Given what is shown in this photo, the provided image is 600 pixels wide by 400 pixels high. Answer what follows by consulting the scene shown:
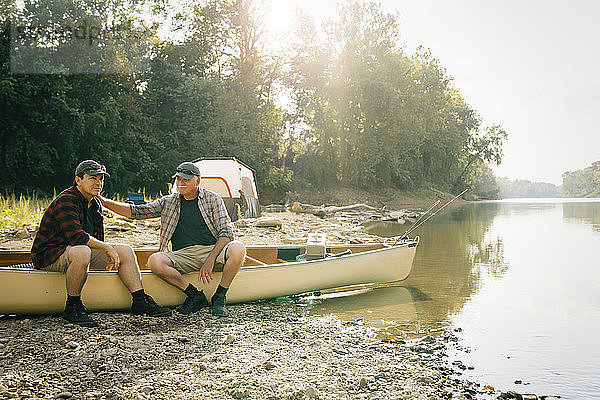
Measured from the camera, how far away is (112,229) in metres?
10.7

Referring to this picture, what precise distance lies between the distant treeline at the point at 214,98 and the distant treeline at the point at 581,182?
6526 cm

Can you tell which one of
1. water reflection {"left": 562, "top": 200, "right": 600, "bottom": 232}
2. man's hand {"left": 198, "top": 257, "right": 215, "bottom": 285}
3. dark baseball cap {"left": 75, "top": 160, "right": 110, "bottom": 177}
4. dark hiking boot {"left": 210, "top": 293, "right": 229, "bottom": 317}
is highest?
dark baseball cap {"left": 75, "top": 160, "right": 110, "bottom": 177}

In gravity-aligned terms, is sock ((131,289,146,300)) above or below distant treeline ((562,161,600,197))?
below

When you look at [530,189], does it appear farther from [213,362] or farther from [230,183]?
[213,362]

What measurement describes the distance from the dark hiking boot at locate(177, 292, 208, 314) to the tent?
8599mm

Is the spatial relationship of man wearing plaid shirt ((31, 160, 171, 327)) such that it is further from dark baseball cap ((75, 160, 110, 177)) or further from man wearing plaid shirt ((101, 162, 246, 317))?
man wearing plaid shirt ((101, 162, 246, 317))

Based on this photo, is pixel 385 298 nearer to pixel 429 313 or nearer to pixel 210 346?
pixel 429 313

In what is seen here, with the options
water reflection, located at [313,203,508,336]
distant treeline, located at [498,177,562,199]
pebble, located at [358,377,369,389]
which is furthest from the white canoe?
distant treeline, located at [498,177,562,199]

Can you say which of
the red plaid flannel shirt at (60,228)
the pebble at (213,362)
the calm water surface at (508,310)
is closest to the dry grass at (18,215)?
the red plaid flannel shirt at (60,228)

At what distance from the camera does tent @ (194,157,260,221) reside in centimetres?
1395

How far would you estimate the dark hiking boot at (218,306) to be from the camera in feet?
17.1

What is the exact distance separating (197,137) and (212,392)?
22107 millimetres

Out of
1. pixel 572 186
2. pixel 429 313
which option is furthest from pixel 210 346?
pixel 572 186

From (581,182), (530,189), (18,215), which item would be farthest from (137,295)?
(530,189)
